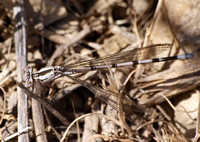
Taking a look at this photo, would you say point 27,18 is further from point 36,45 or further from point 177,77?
point 177,77

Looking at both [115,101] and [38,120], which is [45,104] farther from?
[115,101]

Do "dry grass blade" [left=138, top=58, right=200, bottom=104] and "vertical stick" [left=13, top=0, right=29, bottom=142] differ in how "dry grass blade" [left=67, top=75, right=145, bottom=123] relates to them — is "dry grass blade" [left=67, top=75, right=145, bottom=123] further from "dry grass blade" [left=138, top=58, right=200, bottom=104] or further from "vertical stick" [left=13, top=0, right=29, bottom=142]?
"vertical stick" [left=13, top=0, right=29, bottom=142]

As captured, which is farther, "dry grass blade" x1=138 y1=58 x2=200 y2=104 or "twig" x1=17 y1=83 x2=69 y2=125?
"dry grass blade" x1=138 y1=58 x2=200 y2=104

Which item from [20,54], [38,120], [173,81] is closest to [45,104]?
[38,120]

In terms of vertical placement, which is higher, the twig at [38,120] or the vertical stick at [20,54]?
the vertical stick at [20,54]

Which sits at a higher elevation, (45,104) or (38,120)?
(45,104)

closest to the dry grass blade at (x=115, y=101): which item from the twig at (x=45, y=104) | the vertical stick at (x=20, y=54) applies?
the twig at (x=45, y=104)

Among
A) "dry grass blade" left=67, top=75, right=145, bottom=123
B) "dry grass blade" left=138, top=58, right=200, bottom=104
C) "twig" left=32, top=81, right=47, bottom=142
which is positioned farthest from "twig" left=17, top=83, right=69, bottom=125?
"dry grass blade" left=138, top=58, right=200, bottom=104

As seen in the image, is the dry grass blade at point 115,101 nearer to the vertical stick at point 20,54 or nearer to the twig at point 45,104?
the twig at point 45,104

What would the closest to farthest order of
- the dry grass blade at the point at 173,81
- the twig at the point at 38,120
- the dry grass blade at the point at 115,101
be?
the twig at the point at 38,120 < the dry grass blade at the point at 115,101 < the dry grass blade at the point at 173,81

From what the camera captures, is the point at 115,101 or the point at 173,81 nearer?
the point at 115,101
